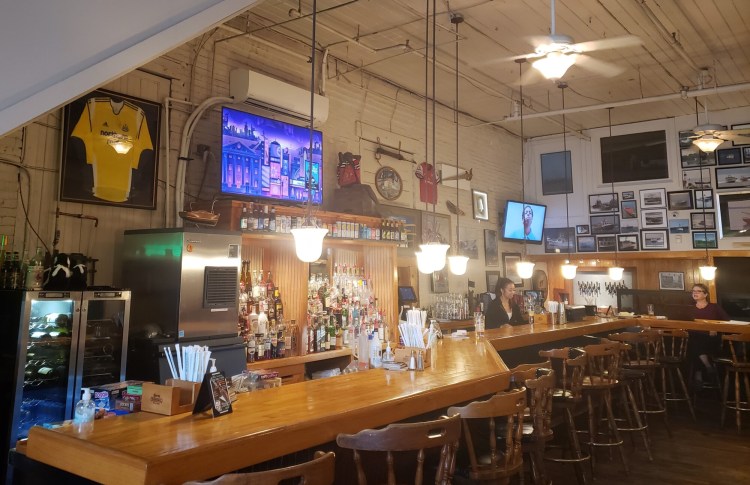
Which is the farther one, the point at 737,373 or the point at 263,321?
the point at 737,373

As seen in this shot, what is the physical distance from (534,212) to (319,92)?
18.1ft

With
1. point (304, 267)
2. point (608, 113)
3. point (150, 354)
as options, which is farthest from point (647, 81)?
point (150, 354)

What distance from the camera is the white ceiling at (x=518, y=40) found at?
5.36 metres

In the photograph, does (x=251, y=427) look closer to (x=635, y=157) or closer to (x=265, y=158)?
(x=265, y=158)

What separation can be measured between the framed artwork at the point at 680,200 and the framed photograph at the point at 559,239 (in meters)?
1.72

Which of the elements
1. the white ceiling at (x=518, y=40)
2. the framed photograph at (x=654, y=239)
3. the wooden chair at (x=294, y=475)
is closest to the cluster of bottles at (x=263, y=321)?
the white ceiling at (x=518, y=40)

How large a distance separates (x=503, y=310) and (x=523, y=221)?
10.2ft

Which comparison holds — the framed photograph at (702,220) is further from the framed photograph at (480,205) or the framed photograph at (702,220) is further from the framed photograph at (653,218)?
the framed photograph at (480,205)

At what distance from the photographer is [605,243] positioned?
383 inches

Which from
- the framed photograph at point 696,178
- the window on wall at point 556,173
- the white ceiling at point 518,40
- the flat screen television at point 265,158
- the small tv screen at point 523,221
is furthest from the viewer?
the window on wall at point 556,173

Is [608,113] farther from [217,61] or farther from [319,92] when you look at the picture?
[217,61]

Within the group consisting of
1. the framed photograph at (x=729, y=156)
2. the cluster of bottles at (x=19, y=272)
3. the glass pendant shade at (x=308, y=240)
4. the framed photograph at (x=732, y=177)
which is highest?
the framed photograph at (x=729, y=156)

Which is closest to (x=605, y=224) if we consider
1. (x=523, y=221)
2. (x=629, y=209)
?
(x=629, y=209)

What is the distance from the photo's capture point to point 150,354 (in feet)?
12.1
